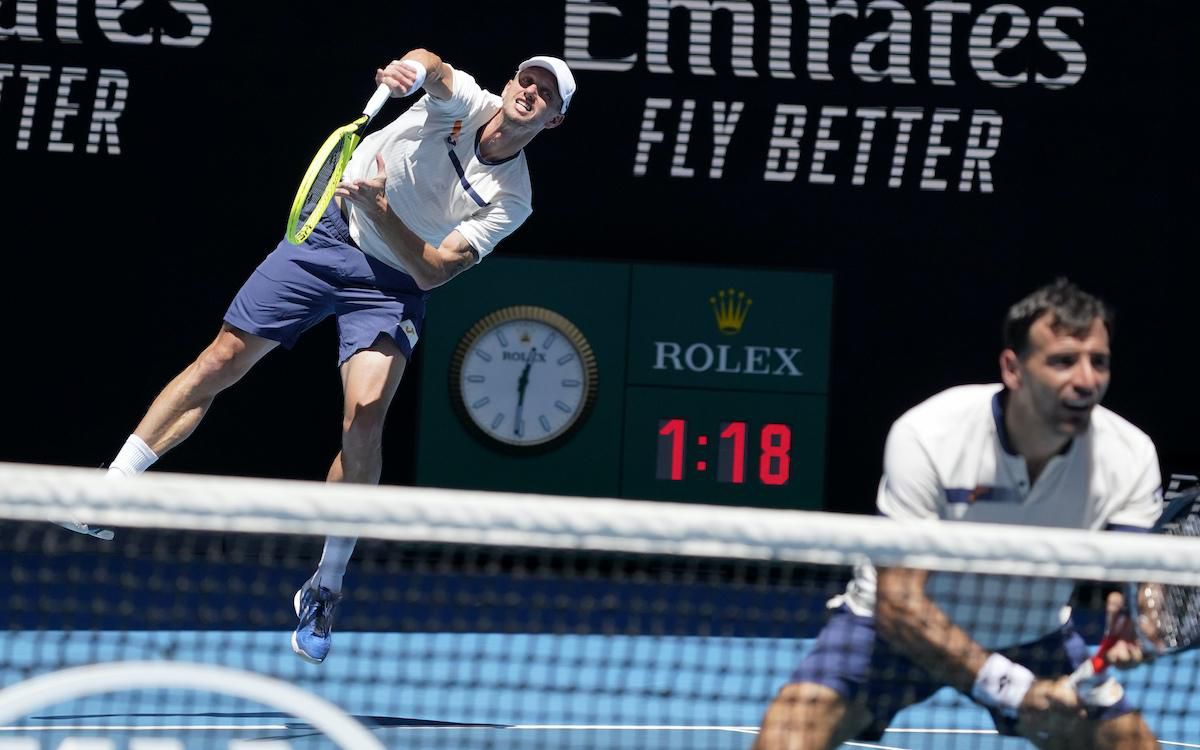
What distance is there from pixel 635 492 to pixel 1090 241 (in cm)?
180

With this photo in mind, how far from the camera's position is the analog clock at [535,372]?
654 cm

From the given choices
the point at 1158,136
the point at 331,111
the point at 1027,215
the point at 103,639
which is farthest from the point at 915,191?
the point at 103,639

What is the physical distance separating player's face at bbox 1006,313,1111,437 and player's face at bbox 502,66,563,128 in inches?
82.7

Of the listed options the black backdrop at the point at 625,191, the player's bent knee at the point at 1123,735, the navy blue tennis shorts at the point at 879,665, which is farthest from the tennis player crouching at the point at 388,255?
the player's bent knee at the point at 1123,735

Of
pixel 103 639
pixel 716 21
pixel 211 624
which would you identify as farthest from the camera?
pixel 716 21

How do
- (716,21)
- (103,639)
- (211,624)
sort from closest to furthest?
(103,639) < (211,624) < (716,21)

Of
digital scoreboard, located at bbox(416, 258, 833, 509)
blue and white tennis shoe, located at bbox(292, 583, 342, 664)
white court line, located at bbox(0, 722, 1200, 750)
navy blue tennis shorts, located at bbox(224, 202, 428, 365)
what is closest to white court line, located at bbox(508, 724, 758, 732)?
white court line, located at bbox(0, 722, 1200, 750)

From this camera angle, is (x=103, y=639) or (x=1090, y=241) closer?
(x=103, y=639)

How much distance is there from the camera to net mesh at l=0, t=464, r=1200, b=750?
2.65 m

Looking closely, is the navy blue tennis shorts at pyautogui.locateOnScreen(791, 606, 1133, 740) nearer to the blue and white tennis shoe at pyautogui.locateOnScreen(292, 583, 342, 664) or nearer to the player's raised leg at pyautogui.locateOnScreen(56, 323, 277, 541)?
the blue and white tennis shoe at pyautogui.locateOnScreen(292, 583, 342, 664)

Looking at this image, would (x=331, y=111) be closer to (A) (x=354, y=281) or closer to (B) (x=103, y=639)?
(A) (x=354, y=281)

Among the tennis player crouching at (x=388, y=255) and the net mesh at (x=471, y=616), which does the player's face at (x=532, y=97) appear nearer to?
the tennis player crouching at (x=388, y=255)

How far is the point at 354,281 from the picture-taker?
4.94 meters

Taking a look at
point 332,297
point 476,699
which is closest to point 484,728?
point 476,699
